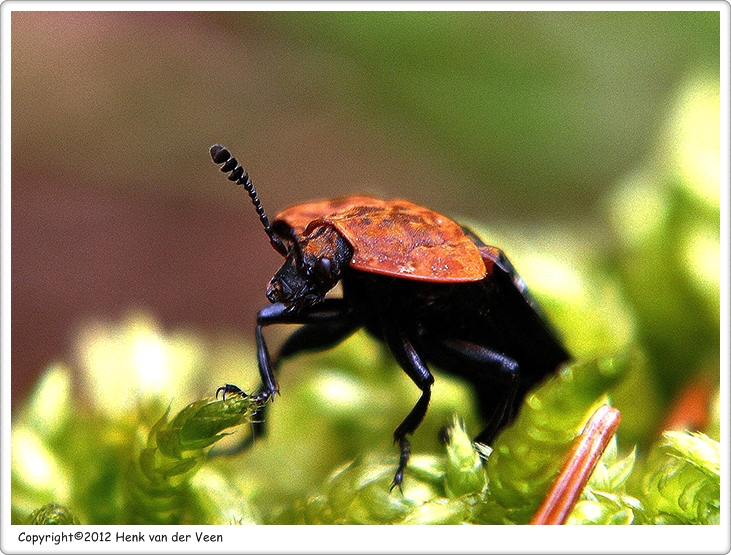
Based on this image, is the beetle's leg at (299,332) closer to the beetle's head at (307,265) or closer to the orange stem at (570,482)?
the beetle's head at (307,265)

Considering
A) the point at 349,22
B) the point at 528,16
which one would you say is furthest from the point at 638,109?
the point at 349,22

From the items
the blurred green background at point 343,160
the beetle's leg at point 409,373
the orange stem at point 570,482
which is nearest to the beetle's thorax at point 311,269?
the beetle's leg at point 409,373

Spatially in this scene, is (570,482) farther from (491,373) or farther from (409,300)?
(409,300)

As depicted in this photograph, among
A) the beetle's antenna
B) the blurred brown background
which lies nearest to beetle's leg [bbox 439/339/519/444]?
the beetle's antenna

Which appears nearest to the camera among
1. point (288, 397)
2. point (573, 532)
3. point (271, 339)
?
point (573, 532)

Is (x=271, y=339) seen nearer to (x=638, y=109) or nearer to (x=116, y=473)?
(x=116, y=473)

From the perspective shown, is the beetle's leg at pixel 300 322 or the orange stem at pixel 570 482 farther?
the beetle's leg at pixel 300 322
